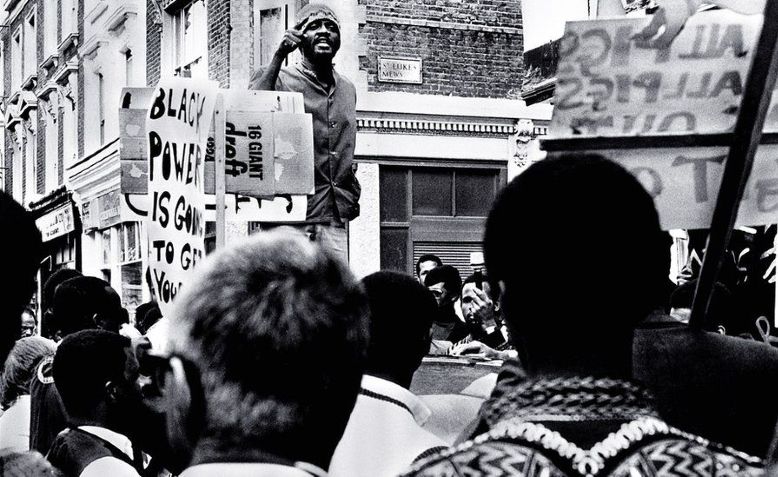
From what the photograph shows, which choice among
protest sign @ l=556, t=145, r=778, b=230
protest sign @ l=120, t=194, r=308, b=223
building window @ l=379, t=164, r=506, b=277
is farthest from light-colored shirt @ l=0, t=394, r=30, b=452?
building window @ l=379, t=164, r=506, b=277

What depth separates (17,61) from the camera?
3200 cm

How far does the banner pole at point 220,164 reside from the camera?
17.3 ft

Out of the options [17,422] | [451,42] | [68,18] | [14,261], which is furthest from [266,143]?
[68,18]

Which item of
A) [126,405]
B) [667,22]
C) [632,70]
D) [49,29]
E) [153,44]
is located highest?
[49,29]

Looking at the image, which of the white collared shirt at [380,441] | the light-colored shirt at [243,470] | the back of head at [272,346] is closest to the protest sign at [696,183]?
the white collared shirt at [380,441]

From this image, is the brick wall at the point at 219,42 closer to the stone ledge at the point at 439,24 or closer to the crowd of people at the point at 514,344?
the stone ledge at the point at 439,24

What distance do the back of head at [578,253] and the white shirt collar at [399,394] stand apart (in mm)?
1201

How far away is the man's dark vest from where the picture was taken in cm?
371

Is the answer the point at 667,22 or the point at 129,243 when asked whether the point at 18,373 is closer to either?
the point at 667,22

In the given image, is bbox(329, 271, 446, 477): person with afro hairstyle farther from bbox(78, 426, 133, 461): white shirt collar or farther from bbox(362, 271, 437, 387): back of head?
bbox(78, 426, 133, 461): white shirt collar

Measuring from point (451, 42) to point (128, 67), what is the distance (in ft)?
23.9

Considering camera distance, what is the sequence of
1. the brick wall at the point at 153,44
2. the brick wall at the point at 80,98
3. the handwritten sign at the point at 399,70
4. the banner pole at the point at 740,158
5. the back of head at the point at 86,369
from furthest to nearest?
1. the brick wall at the point at 80,98
2. the brick wall at the point at 153,44
3. the handwritten sign at the point at 399,70
4. the back of head at the point at 86,369
5. the banner pole at the point at 740,158

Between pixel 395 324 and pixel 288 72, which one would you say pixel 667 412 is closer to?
pixel 395 324

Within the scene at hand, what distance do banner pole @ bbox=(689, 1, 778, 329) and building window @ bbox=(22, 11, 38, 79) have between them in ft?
92.0
